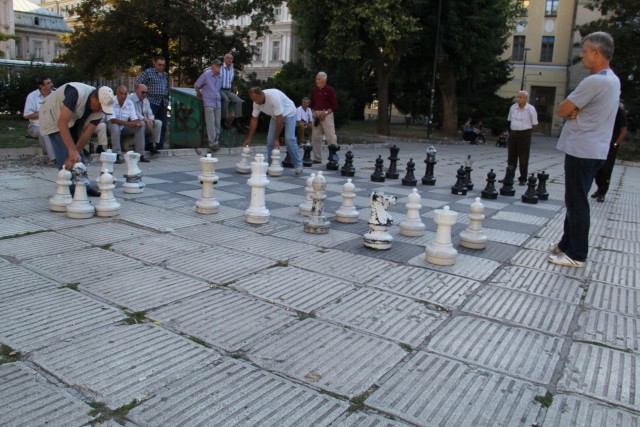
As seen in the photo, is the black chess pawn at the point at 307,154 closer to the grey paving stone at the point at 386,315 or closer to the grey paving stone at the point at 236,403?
the grey paving stone at the point at 386,315

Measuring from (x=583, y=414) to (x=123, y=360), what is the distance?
2.16m

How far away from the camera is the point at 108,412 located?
89.1 inches

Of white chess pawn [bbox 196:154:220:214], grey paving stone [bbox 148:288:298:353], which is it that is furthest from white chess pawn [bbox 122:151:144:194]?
grey paving stone [bbox 148:288:298:353]

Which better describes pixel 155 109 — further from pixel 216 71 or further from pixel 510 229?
pixel 510 229

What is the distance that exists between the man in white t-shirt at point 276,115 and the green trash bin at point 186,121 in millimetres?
2905

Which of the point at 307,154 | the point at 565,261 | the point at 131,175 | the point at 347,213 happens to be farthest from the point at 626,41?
the point at 131,175

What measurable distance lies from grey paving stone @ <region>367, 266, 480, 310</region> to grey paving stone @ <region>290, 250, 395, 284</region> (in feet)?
0.31

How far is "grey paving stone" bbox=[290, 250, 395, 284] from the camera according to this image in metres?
4.17

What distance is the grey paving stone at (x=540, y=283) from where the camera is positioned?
3986mm

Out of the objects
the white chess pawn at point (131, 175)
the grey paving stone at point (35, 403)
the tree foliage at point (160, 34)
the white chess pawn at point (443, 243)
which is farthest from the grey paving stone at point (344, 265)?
the tree foliage at point (160, 34)

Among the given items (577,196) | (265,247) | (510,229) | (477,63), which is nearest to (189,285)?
(265,247)

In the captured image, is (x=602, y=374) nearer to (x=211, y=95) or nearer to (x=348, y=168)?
(x=348, y=168)

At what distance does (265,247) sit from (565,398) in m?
2.85

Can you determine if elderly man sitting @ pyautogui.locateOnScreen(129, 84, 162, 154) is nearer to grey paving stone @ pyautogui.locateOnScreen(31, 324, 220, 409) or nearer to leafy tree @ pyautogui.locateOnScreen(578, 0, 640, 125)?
grey paving stone @ pyautogui.locateOnScreen(31, 324, 220, 409)
